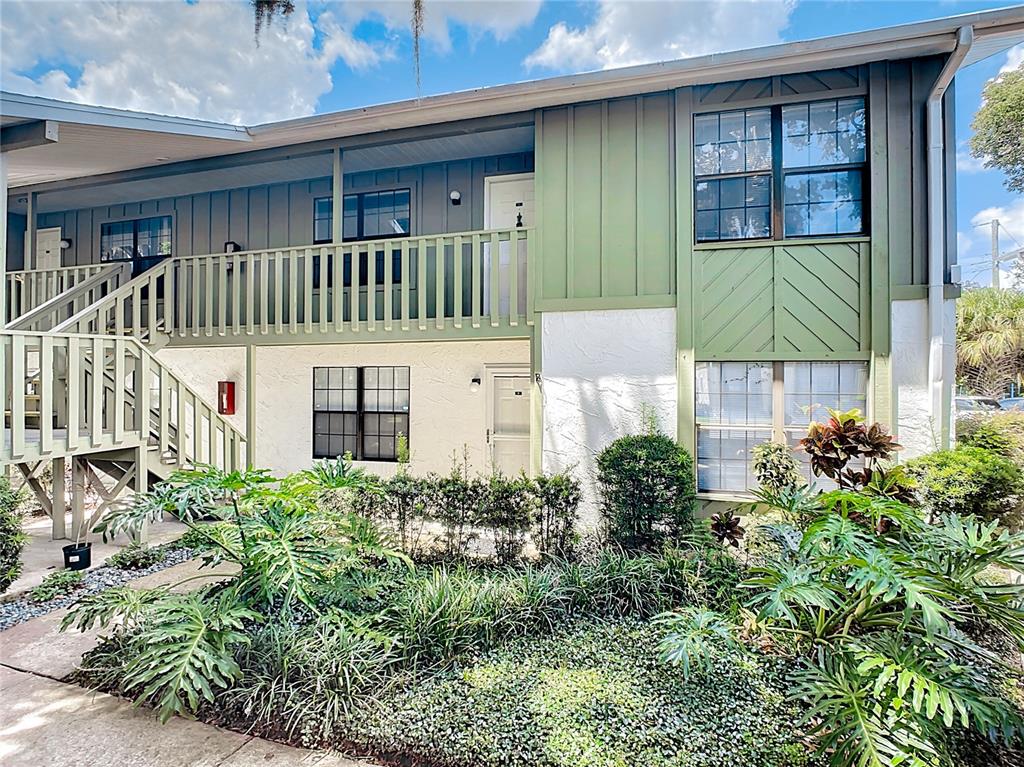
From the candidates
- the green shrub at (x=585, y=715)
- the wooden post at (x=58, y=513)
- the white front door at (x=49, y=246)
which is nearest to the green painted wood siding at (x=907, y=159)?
the green shrub at (x=585, y=715)

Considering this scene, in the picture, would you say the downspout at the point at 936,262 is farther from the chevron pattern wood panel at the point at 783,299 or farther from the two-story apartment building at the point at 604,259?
the chevron pattern wood panel at the point at 783,299

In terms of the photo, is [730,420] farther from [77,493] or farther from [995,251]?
[995,251]

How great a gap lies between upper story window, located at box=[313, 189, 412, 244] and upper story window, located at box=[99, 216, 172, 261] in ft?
10.4

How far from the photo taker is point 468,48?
6.71 meters

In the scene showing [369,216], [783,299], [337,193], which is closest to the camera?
[783,299]

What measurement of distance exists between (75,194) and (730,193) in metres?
10.5

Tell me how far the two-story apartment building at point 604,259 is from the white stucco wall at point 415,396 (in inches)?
2.7

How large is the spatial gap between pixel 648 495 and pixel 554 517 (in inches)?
40.0

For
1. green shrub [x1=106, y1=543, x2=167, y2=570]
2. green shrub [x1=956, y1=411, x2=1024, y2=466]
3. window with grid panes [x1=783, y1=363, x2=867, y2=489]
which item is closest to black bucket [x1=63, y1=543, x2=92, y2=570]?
green shrub [x1=106, y1=543, x2=167, y2=570]

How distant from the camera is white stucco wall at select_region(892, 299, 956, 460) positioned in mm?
5617

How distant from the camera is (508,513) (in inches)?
230

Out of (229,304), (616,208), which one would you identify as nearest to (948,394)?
(616,208)

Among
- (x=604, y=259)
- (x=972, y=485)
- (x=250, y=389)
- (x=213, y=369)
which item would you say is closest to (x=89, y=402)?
(x=250, y=389)

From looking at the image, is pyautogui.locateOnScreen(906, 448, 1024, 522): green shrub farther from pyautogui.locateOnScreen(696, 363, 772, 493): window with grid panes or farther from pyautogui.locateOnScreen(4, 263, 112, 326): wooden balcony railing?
pyautogui.locateOnScreen(4, 263, 112, 326): wooden balcony railing
